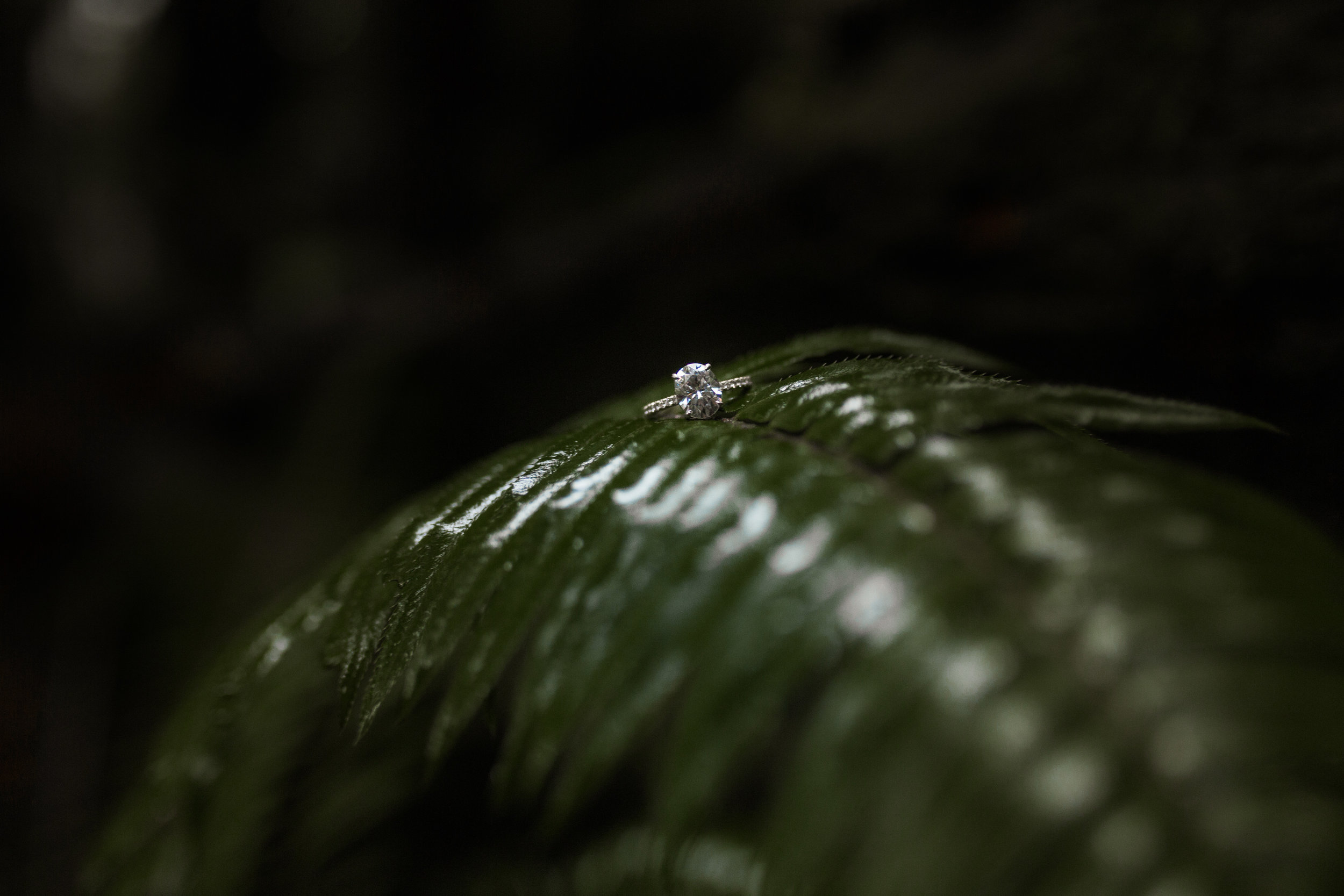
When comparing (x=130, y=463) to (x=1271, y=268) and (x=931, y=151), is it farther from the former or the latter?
(x=1271, y=268)

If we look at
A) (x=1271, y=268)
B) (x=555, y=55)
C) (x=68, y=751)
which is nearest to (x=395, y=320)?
(x=555, y=55)

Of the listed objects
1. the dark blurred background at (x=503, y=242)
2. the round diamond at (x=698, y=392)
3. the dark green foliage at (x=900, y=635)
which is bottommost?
the dark green foliage at (x=900, y=635)

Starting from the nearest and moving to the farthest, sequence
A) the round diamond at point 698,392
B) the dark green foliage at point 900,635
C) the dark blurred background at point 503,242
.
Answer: the dark green foliage at point 900,635 < the round diamond at point 698,392 < the dark blurred background at point 503,242

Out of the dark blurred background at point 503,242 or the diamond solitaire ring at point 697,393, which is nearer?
the diamond solitaire ring at point 697,393

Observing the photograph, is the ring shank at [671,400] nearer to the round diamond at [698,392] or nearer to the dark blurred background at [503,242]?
the round diamond at [698,392]

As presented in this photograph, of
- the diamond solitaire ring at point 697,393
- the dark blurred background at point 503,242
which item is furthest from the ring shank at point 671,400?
the dark blurred background at point 503,242

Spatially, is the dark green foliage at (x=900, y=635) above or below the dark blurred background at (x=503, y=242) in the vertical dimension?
below

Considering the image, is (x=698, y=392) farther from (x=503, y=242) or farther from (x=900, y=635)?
(x=503, y=242)
